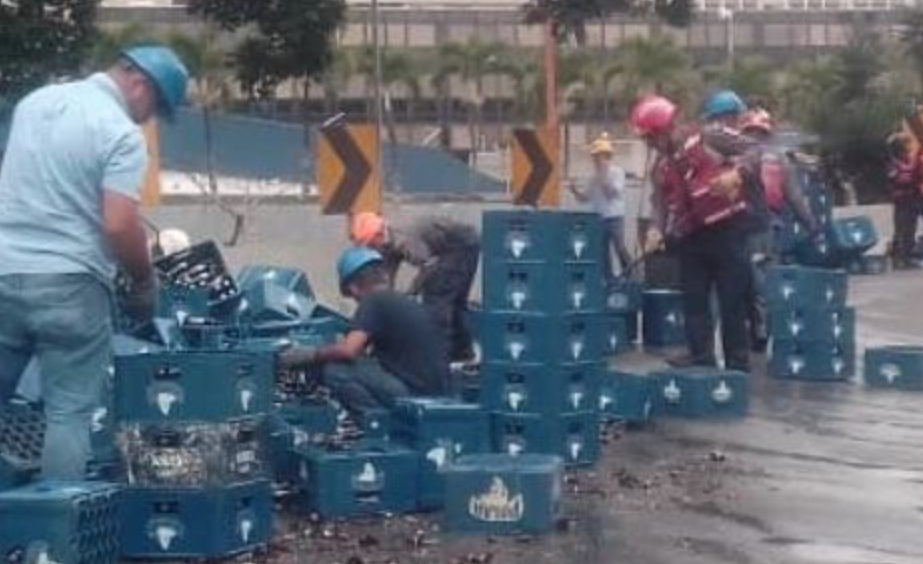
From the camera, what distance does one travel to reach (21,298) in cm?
978

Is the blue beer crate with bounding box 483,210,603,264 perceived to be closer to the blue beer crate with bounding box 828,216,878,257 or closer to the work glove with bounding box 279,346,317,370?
the work glove with bounding box 279,346,317,370

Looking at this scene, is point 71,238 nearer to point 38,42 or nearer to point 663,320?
point 663,320

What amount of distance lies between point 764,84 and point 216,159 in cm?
1961

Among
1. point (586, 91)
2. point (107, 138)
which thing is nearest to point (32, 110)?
point (107, 138)

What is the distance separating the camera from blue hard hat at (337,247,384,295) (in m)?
A: 13.3

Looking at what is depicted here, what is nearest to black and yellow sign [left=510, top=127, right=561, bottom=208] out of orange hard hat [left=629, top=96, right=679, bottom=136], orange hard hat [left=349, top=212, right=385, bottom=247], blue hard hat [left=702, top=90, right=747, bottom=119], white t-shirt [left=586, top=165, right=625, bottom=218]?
white t-shirt [left=586, top=165, right=625, bottom=218]

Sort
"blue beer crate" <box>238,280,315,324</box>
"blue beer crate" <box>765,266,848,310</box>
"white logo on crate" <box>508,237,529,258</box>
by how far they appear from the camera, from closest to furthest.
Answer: "white logo on crate" <box>508,237,529,258</box> → "blue beer crate" <box>238,280,315,324</box> → "blue beer crate" <box>765,266,848,310</box>

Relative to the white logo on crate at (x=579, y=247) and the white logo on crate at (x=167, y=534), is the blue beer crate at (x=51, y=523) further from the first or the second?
the white logo on crate at (x=579, y=247)

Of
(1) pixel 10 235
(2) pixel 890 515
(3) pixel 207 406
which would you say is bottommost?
(2) pixel 890 515

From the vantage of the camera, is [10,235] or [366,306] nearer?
[10,235]

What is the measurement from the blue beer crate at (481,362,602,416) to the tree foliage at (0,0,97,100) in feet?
21.6

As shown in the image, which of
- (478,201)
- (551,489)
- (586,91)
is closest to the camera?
(551,489)

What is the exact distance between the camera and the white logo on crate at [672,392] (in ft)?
49.7

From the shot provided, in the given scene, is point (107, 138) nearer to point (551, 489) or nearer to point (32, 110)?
point (32, 110)
